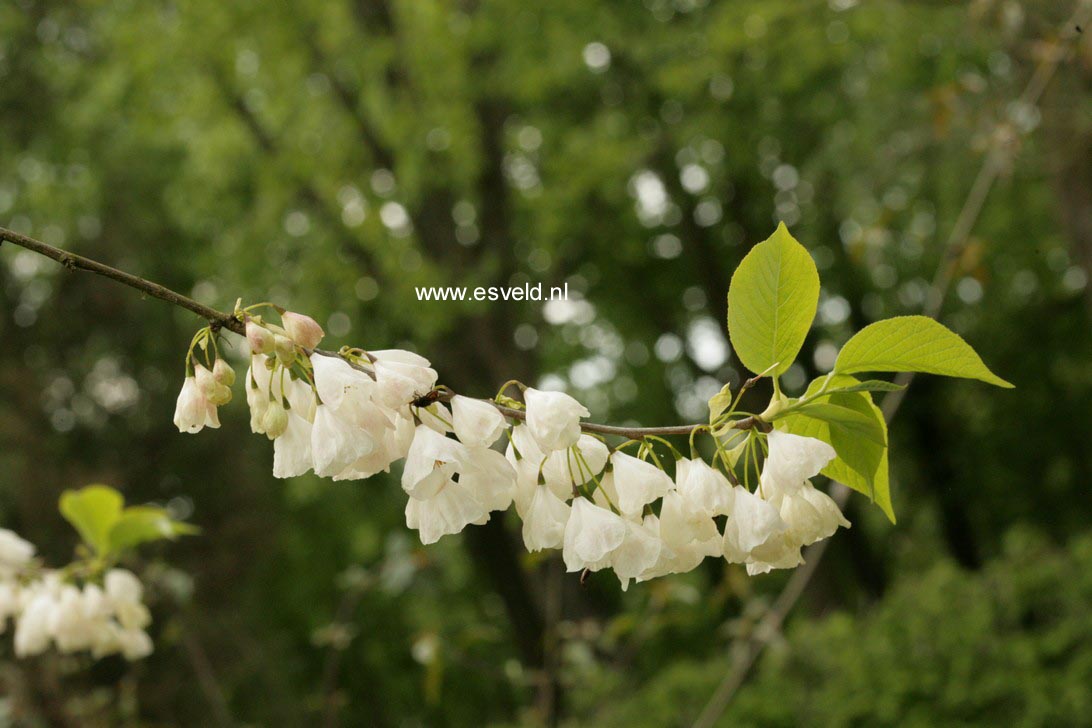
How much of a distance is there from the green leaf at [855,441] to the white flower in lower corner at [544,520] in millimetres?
204

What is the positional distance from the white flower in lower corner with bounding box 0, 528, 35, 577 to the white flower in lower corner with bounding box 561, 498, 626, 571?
153 cm

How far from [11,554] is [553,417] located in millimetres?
1627

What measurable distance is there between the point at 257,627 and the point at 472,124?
6.73 m

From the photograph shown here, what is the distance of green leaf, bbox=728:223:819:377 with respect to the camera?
0.87 meters

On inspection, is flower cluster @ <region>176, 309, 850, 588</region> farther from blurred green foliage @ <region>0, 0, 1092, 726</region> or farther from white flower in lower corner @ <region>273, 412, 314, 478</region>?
blurred green foliage @ <region>0, 0, 1092, 726</region>

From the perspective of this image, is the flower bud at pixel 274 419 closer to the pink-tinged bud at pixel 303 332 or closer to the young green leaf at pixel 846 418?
the pink-tinged bud at pixel 303 332

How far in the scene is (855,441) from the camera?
87 centimetres

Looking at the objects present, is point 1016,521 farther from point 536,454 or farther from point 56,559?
point 536,454

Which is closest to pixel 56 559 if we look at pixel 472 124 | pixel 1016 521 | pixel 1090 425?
pixel 472 124

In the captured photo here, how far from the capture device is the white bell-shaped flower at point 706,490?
852mm

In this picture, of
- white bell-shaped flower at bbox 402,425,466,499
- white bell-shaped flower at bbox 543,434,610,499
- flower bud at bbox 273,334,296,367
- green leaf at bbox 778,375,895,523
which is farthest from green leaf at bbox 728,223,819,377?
flower bud at bbox 273,334,296,367

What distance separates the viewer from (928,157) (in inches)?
279

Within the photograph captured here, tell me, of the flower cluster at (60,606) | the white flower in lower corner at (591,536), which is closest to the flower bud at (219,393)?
the white flower in lower corner at (591,536)

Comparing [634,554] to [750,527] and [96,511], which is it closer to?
[750,527]
